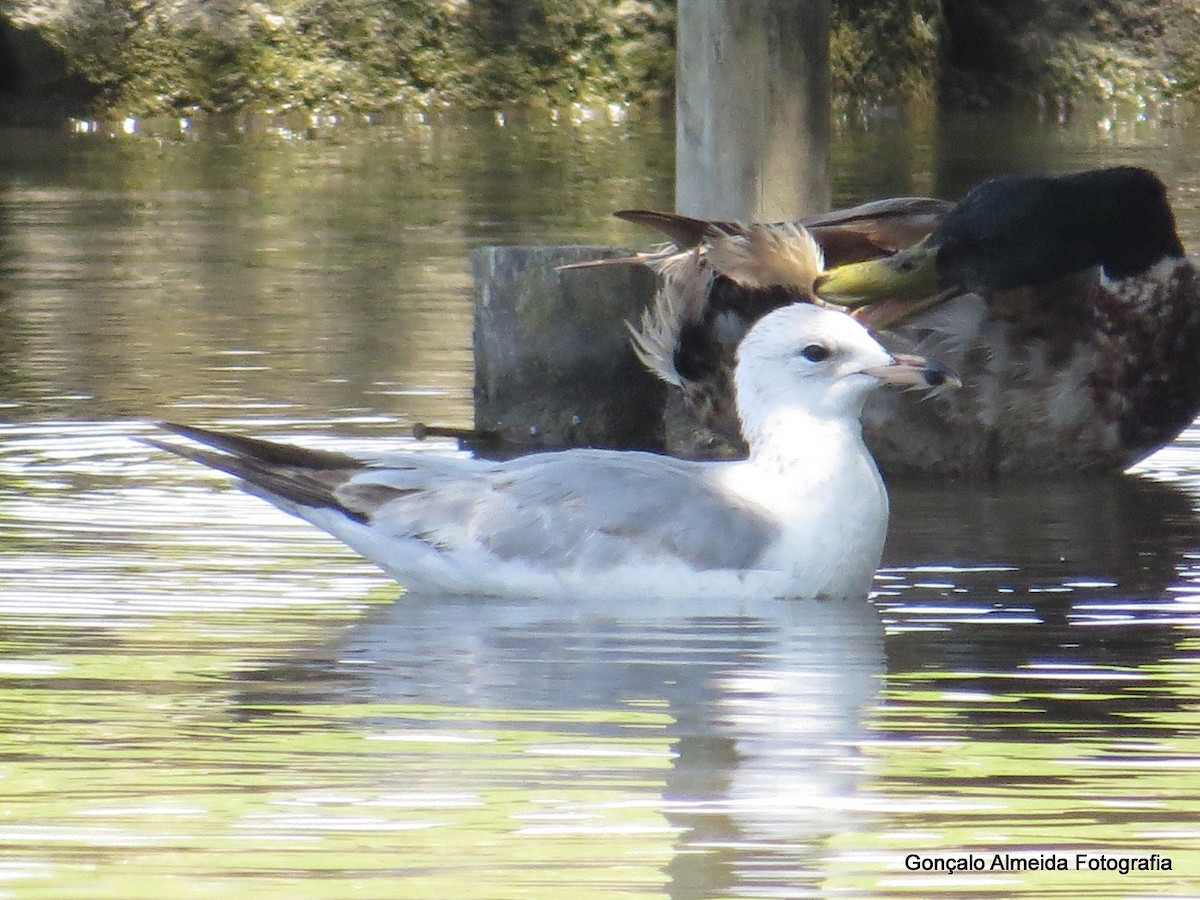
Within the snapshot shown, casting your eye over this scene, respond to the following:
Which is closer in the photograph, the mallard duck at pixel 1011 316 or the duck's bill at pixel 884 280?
the duck's bill at pixel 884 280

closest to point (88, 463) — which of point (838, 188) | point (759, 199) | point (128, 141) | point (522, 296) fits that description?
point (522, 296)

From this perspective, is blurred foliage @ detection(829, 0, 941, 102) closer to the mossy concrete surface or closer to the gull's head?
the mossy concrete surface

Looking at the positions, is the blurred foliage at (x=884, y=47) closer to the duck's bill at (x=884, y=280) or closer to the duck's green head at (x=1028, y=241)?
the duck's green head at (x=1028, y=241)

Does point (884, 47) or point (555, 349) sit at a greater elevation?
point (884, 47)

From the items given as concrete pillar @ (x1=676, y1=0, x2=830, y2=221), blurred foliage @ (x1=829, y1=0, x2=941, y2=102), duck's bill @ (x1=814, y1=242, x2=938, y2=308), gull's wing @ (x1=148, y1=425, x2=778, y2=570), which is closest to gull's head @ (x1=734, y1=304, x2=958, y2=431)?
gull's wing @ (x1=148, y1=425, x2=778, y2=570)

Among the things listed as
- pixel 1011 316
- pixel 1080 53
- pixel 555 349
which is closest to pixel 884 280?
pixel 1011 316

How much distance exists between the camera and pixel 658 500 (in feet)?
15.3

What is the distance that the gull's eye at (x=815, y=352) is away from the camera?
16.3 ft

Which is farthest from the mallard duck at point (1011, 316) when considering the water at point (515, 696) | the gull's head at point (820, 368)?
the gull's head at point (820, 368)

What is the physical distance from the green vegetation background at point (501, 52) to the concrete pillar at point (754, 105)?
13.2 meters

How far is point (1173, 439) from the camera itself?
21.7 ft

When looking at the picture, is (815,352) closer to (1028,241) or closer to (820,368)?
(820,368)

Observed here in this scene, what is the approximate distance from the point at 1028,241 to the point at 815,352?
1667 millimetres

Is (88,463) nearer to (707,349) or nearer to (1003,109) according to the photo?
(707,349)
